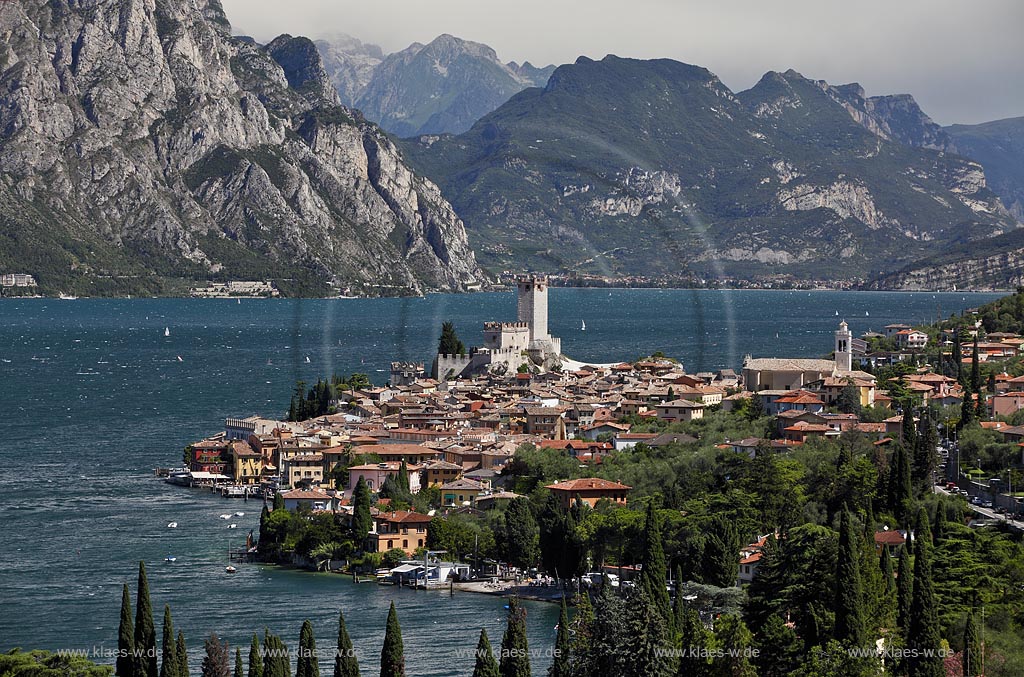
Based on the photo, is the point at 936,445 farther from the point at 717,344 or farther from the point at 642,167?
the point at 642,167

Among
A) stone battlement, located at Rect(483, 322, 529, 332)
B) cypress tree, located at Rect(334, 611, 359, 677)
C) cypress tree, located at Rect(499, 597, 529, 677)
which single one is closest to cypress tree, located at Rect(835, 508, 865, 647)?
cypress tree, located at Rect(499, 597, 529, 677)

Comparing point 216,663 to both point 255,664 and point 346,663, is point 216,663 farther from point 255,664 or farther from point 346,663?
point 346,663

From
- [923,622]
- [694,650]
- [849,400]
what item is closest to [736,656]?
[694,650]

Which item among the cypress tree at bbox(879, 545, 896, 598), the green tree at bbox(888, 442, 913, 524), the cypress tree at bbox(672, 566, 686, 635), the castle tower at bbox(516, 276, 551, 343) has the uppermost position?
the castle tower at bbox(516, 276, 551, 343)

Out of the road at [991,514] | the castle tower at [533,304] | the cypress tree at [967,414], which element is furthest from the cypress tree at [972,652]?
the castle tower at [533,304]

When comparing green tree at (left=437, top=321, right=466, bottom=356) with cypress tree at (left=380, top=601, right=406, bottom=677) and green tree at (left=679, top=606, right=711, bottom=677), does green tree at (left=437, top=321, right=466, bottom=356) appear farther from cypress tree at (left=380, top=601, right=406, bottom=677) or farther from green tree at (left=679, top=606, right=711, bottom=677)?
green tree at (left=679, top=606, right=711, bottom=677)

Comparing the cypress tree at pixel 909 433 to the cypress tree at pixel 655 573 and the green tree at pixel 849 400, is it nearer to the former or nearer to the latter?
the green tree at pixel 849 400
